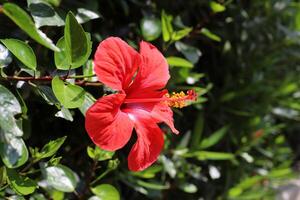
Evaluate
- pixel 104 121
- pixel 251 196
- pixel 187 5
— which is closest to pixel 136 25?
A: pixel 187 5

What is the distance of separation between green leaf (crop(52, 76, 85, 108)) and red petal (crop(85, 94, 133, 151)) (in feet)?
0.16

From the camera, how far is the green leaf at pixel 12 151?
90 centimetres

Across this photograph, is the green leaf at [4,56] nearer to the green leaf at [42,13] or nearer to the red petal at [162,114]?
the green leaf at [42,13]

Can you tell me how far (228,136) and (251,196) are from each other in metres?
0.29

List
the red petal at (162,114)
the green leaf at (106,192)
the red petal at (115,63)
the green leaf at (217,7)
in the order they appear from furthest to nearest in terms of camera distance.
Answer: the green leaf at (217,7) < the green leaf at (106,192) < the red petal at (162,114) < the red petal at (115,63)

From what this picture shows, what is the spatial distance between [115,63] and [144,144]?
6.8 inches

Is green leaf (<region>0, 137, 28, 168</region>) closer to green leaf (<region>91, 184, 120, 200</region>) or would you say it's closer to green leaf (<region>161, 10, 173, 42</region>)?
green leaf (<region>91, 184, 120, 200</region>)

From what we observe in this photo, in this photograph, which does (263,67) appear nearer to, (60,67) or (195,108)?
(195,108)

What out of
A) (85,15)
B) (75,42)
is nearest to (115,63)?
(75,42)

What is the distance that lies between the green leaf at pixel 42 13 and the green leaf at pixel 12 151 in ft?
0.88

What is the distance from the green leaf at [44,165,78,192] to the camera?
1.15m

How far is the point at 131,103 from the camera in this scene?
1.08 m

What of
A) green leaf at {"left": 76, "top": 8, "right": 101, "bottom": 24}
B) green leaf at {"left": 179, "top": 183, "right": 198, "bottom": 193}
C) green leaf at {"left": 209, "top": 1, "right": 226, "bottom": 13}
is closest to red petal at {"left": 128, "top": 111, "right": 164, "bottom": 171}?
green leaf at {"left": 76, "top": 8, "right": 101, "bottom": 24}

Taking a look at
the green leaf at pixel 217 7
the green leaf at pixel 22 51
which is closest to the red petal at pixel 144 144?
the green leaf at pixel 22 51
